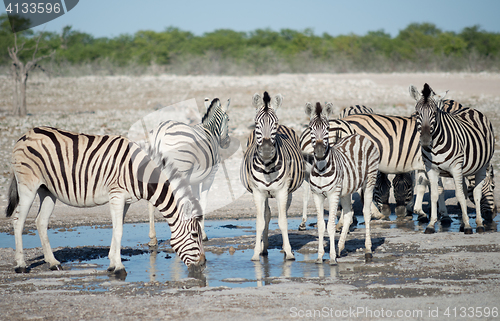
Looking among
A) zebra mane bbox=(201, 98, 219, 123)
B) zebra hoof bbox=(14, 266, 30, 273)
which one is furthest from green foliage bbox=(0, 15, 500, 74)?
zebra hoof bbox=(14, 266, 30, 273)

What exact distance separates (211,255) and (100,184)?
1943 mm

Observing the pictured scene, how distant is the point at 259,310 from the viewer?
539 cm

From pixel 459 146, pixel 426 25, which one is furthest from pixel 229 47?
pixel 459 146

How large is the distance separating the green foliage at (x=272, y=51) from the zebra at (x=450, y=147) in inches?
1215

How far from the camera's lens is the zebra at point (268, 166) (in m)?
6.93

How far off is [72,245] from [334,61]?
37.7m

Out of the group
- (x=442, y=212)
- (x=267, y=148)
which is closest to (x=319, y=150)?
(x=267, y=148)

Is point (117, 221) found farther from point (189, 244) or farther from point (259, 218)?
point (259, 218)

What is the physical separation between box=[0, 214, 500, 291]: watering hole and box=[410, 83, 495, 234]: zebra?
710 mm

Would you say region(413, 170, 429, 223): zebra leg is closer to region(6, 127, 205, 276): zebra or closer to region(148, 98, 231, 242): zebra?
region(148, 98, 231, 242): zebra

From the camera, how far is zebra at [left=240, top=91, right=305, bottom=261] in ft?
22.7

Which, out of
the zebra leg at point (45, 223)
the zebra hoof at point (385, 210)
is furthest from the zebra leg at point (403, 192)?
the zebra leg at point (45, 223)

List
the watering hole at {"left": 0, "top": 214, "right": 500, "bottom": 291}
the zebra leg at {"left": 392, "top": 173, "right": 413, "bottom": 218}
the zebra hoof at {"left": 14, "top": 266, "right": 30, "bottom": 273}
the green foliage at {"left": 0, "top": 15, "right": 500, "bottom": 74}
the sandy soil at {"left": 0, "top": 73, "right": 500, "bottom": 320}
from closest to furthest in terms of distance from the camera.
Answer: the sandy soil at {"left": 0, "top": 73, "right": 500, "bottom": 320} < the watering hole at {"left": 0, "top": 214, "right": 500, "bottom": 291} < the zebra hoof at {"left": 14, "top": 266, "right": 30, "bottom": 273} < the zebra leg at {"left": 392, "top": 173, "right": 413, "bottom": 218} < the green foliage at {"left": 0, "top": 15, "right": 500, "bottom": 74}

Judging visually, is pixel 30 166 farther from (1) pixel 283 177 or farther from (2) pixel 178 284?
(1) pixel 283 177
